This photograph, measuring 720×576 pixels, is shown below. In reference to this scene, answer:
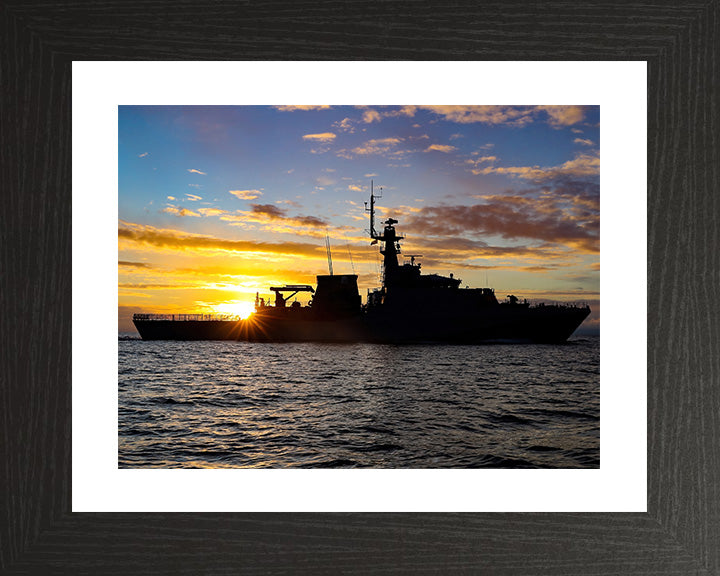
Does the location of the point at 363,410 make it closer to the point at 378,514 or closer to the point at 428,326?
the point at 378,514

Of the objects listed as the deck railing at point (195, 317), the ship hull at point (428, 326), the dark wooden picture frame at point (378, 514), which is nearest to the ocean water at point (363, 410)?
the ship hull at point (428, 326)

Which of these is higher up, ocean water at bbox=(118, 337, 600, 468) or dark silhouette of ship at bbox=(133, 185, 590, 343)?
dark silhouette of ship at bbox=(133, 185, 590, 343)

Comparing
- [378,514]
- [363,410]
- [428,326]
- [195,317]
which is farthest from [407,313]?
[378,514]

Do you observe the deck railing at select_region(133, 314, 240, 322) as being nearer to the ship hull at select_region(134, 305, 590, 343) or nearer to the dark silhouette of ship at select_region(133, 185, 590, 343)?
the ship hull at select_region(134, 305, 590, 343)

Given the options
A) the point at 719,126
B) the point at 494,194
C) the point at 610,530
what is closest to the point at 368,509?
the point at 610,530

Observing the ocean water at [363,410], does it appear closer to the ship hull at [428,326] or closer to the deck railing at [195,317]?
the ship hull at [428,326]

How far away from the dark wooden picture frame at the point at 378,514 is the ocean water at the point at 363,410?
4.42 ft

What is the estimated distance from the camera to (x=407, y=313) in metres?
9.23

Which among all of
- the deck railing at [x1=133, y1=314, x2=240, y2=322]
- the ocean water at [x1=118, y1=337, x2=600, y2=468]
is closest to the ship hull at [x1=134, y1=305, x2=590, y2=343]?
the ocean water at [x1=118, y1=337, x2=600, y2=468]

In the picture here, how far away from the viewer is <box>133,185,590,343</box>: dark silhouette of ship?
9.14 meters

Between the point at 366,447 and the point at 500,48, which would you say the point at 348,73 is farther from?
the point at 366,447

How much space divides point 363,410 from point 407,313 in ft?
15.1

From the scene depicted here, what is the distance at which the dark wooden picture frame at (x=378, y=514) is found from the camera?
152cm

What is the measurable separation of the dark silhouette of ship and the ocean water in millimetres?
512
